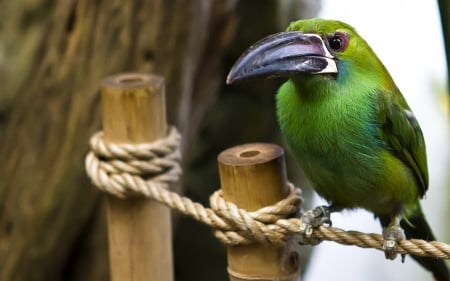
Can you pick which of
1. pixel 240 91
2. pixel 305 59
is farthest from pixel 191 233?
pixel 305 59

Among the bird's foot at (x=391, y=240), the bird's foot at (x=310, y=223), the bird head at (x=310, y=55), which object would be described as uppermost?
the bird head at (x=310, y=55)

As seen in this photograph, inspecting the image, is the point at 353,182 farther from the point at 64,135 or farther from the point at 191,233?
the point at 191,233

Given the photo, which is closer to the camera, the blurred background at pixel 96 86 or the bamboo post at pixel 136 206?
the bamboo post at pixel 136 206

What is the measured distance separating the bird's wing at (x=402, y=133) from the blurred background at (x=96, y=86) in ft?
1.44

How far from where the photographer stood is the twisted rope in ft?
4.11

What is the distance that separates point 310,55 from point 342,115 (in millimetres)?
118

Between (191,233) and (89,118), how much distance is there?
713 millimetres

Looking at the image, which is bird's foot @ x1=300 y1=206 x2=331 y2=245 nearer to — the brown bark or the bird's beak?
the bird's beak

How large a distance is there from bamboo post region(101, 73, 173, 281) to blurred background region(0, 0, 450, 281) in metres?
0.37

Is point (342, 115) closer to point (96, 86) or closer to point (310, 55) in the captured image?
point (310, 55)

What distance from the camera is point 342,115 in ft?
4.19

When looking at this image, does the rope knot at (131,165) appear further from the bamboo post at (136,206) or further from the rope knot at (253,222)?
the rope knot at (253,222)

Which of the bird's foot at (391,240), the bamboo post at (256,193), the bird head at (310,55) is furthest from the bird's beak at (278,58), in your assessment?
the bird's foot at (391,240)

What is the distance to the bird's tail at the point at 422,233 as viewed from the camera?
1456mm
